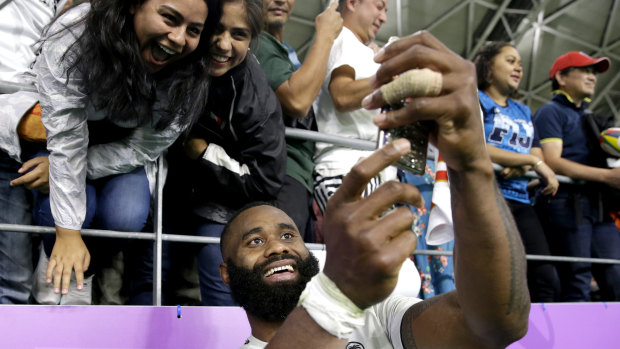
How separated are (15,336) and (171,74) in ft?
3.15

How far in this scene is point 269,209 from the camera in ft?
7.01

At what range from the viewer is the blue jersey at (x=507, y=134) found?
280 cm

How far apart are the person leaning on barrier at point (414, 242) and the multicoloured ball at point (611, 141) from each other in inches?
90.0

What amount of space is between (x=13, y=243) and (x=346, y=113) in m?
1.40

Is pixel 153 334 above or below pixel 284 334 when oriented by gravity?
below

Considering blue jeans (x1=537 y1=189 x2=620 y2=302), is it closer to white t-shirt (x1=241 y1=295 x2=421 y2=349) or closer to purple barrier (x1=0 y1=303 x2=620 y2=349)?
white t-shirt (x1=241 y1=295 x2=421 y2=349)

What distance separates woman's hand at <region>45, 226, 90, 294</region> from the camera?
1.75 m

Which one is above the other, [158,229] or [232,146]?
[232,146]

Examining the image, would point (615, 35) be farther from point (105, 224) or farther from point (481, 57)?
point (105, 224)

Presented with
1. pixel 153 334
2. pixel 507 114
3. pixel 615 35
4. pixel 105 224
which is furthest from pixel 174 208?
pixel 615 35

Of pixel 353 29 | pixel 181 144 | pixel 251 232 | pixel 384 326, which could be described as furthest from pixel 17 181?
pixel 353 29

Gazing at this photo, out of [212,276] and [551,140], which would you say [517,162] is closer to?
[551,140]

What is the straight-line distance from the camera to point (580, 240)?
292 cm

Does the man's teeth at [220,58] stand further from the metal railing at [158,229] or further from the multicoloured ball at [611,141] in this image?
the multicoloured ball at [611,141]
